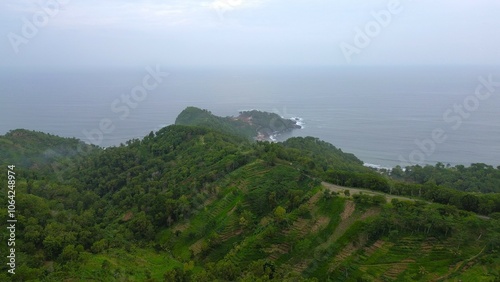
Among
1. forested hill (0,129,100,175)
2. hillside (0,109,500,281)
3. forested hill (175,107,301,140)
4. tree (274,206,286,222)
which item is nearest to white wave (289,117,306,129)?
forested hill (175,107,301,140)

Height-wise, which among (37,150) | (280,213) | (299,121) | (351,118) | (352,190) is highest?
(351,118)

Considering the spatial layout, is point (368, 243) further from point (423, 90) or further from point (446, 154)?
point (423, 90)

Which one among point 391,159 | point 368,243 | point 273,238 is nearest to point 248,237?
point 273,238

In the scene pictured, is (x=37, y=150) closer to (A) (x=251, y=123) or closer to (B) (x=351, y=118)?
(A) (x=251, y=123)

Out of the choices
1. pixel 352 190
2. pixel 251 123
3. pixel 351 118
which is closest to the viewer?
pixel 352 190

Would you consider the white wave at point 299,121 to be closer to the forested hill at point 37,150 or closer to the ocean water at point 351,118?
the ocean water at point 351,118

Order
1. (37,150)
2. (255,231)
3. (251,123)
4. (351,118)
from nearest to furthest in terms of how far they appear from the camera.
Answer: (255,231), (37,150), (251,123), (351,118)

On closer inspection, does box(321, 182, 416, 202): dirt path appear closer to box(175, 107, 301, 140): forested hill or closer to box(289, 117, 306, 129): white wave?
box(175, 107, 301, 140): forested hill

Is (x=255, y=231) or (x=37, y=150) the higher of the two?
(x=37, y=150)

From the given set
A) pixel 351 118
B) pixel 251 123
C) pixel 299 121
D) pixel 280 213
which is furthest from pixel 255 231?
pixel 351 118
